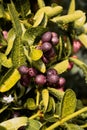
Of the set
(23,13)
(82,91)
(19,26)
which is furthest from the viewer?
(82,91)

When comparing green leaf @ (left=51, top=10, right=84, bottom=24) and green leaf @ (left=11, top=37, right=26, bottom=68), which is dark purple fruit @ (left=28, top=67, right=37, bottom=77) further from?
green leaf @ (left=51, top=10, right=84, bottom=24)

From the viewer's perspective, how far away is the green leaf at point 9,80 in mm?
1021

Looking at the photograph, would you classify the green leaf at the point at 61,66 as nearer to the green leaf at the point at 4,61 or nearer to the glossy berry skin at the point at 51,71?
the glossy berry skin at the point at 51,71

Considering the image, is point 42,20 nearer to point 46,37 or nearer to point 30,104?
point 46,37

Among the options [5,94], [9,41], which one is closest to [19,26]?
[9,41]

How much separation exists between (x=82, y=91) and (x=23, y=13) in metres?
1.23

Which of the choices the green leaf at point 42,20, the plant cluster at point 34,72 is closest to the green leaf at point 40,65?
the plant cluster at point 34,72

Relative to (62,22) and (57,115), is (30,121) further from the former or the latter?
(62,22)

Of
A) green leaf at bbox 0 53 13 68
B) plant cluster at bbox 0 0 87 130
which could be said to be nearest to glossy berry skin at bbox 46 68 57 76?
plant cluster at bbox 0 0 87 130

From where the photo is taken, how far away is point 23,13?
1132 millimetres

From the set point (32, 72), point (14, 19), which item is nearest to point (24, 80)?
point (32, 72)

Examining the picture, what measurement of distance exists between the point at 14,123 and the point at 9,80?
101mm

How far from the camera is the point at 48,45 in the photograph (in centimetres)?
103

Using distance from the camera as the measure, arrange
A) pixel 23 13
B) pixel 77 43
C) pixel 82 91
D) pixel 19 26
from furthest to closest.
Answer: pixel 82 91, pixel 77 43, pixel 23 13, pixel 19 26
